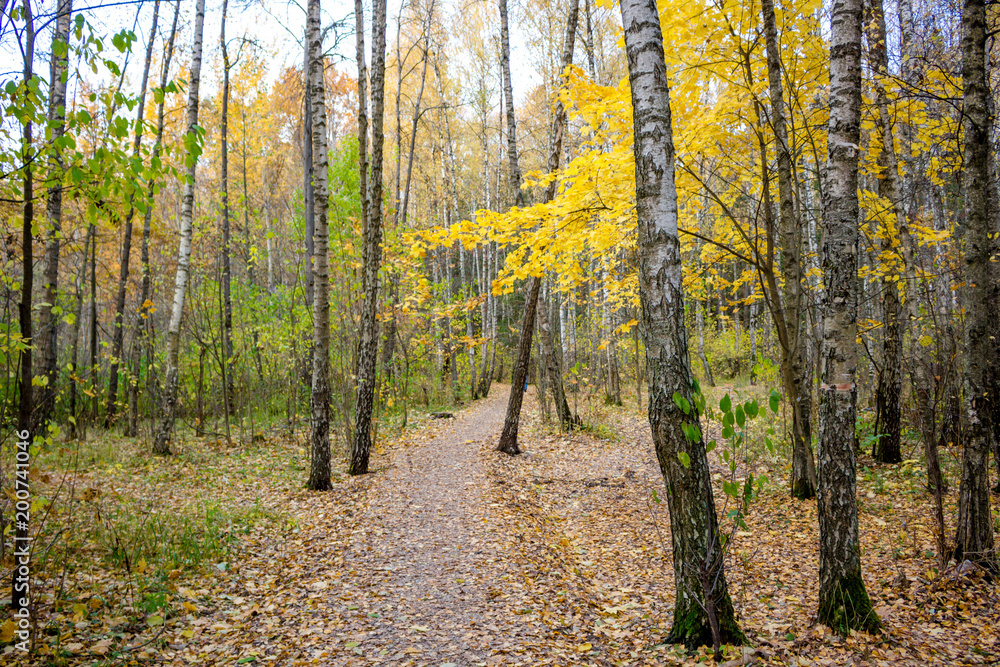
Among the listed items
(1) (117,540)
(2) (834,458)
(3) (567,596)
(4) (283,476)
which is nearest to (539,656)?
(3) (567,596)

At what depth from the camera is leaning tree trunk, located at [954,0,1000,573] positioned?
11.9 feet

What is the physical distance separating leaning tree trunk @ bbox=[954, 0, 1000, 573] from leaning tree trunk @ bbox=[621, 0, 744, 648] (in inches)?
92.2

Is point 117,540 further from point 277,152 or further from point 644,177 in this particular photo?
point 277,152

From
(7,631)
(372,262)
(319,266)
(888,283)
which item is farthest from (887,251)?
(7,631)

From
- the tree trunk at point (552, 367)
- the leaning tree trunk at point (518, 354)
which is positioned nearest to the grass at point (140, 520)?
the leaning tree trunk at point (518, 354)

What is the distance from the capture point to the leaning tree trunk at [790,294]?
15.8 feet

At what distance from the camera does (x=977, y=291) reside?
3643 millimetres

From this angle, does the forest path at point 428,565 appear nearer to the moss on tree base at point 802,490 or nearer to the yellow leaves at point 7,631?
the yellow leaves at point 7,631

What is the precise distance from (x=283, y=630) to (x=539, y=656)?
185 centimetres

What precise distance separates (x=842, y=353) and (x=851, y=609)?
168 cm

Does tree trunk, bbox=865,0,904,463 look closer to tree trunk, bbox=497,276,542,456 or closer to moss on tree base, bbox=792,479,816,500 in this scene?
moss on tree base, bbox=792,479,816,500

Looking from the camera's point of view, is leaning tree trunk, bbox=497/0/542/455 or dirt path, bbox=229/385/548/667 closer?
dirt path, bbox=229/385/548/667

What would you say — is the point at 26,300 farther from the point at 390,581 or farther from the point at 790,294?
the point at 790,294

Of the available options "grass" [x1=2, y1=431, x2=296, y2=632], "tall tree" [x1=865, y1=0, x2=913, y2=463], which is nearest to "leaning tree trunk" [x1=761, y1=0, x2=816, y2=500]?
"tall tree" [x1=865, y1=0, x2=913, y2=463]
